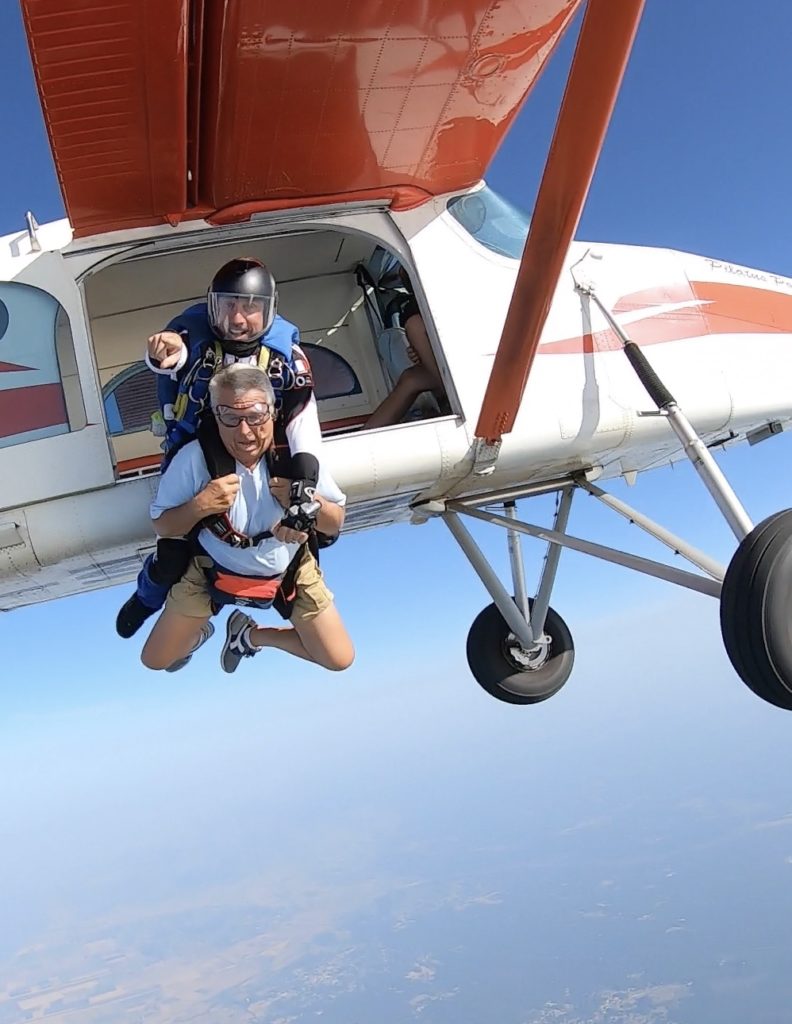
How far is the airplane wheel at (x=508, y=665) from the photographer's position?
757 centimetres

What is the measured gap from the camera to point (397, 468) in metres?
4.86

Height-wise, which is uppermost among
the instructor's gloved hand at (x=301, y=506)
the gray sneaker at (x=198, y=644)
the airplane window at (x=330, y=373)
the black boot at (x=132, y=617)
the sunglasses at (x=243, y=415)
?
the airplane window at (x=330, y=373)

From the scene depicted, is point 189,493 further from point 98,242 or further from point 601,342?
point 601,342

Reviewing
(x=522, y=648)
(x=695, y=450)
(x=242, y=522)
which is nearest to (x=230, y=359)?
(x=242, y=522)

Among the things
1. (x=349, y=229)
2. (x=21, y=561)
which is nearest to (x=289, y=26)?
(x=349, y=229)

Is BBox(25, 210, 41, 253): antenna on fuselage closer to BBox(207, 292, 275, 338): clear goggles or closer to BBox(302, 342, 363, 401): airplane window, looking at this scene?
BBox(207, 292, 275, 338): clear goggles

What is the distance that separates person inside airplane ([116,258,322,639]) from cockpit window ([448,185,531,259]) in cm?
197

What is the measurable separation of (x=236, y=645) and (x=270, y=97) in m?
3.39

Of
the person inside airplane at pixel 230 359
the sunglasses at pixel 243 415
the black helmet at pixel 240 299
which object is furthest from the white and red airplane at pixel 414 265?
the sunglasses at pixel 243 415

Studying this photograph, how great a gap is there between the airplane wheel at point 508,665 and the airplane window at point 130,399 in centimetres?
379

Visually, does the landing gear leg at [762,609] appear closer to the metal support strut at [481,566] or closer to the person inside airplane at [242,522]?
the person inside airplane at [242,522]

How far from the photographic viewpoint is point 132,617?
15.4 feet

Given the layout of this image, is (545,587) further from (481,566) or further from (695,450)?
(695,450)

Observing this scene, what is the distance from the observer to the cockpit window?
5.38 meters
